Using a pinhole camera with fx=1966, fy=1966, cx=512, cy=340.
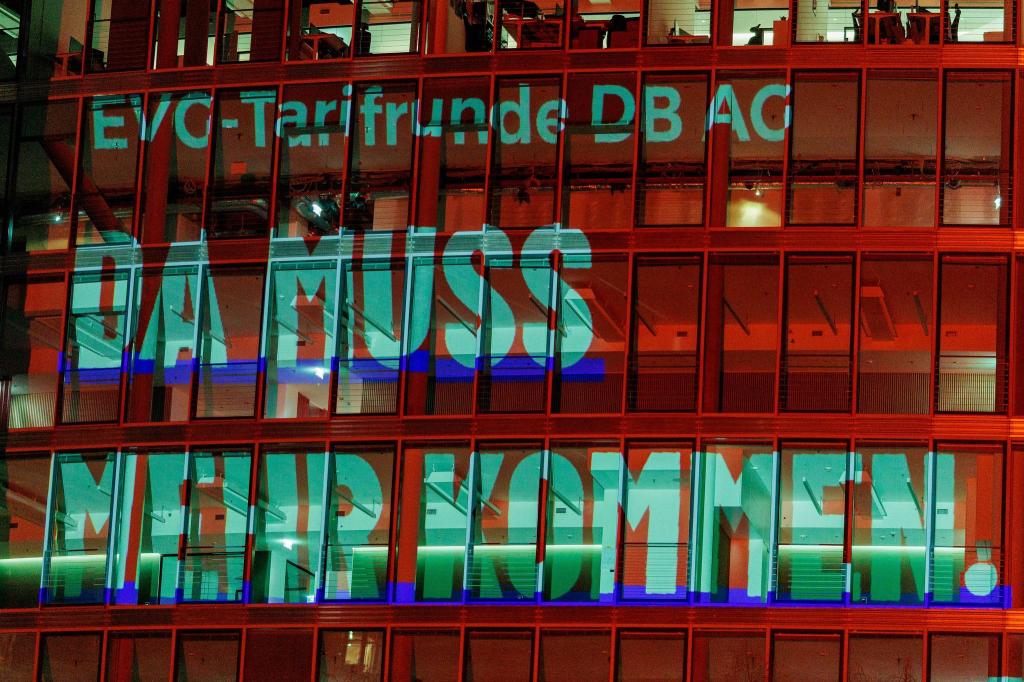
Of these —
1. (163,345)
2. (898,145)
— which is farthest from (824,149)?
(163,345)

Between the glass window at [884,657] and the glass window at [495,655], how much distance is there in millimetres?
6166

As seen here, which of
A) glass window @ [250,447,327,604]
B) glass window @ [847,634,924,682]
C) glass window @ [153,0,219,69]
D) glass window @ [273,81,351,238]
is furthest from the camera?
glass window @ [153,0,219,69]

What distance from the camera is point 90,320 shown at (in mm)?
41188

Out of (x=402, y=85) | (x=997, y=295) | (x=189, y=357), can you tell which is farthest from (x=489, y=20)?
(x=997, y=295)

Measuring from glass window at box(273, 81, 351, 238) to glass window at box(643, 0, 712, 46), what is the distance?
21.0 feet

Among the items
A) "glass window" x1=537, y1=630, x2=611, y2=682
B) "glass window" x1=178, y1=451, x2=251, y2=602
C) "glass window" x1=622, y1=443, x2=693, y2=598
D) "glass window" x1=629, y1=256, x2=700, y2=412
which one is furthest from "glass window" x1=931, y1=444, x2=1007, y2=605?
"glass window" x1=178, y1=451, x2=251, y2=602

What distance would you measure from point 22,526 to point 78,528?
121 cm

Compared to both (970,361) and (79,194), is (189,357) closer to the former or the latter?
(79,194)

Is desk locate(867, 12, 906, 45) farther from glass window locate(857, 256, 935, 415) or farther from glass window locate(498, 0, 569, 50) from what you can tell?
glass window locate(498, 0, 569, 50)

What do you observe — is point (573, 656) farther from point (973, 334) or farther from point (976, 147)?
point (976, 147)

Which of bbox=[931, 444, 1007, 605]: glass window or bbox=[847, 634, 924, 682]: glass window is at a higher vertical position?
bbox=[931, 444, 1007, 605]: glass window

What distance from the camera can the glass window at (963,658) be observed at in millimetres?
36094

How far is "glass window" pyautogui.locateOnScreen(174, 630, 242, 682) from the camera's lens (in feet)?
126

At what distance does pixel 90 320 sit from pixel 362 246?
239 inches
